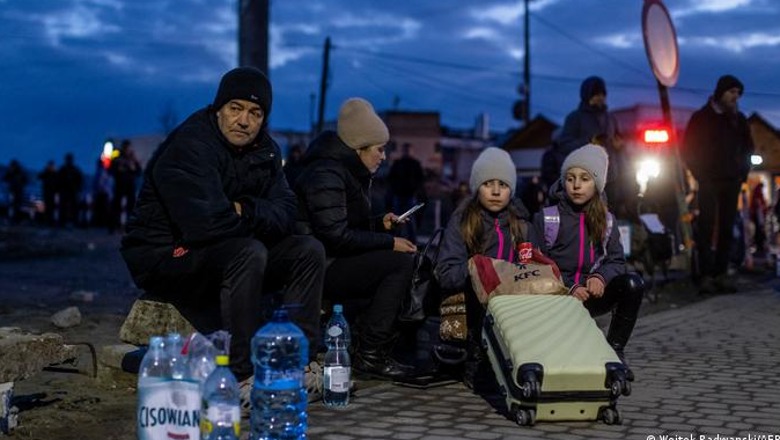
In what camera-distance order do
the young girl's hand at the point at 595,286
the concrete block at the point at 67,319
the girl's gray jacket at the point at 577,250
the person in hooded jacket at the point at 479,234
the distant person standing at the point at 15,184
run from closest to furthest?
1. the young girl's hand at the point at 595,286
2. the person in hooded jacket at the point at 479,234
3. the girl's gray jacket at the point at 577,250
4. the concrete block at the point at 67,319
5. the distant person standing at the point at 15,184

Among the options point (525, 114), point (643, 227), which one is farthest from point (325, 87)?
point (643, 227)

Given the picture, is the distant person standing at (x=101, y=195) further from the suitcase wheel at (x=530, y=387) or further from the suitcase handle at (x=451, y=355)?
the suitcase wheel at (x=530, y=387)

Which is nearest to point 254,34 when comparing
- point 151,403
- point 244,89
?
point 244,89

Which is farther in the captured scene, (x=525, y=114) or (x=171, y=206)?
(x=525, y=114)

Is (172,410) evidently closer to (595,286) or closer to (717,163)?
(595,286)

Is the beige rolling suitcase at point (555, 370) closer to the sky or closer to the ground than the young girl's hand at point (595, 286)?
closer to the ground

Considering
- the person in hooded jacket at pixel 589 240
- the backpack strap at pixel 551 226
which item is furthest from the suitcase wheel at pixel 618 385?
the backpack strap at pixel 551 226

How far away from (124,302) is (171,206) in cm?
486

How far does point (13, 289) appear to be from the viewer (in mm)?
11148

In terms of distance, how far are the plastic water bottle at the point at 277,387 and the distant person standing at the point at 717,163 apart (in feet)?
28.0

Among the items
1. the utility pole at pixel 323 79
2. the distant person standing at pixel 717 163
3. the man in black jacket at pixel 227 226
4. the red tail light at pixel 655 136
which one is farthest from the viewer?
the utility pole at pixel 323 79

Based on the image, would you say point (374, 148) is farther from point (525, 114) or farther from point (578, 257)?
point (525, 114)

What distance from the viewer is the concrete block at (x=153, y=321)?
602cm

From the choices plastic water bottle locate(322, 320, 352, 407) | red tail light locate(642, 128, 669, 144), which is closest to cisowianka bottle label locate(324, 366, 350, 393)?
plastic water bottle locate(322, 320, 352, 407)
